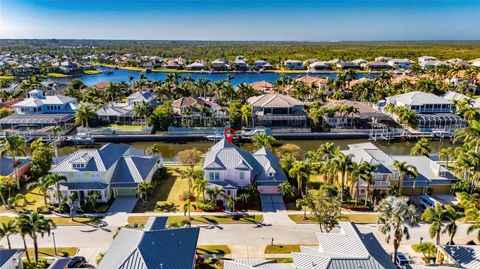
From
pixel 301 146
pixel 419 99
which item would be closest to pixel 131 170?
pixel 301 146

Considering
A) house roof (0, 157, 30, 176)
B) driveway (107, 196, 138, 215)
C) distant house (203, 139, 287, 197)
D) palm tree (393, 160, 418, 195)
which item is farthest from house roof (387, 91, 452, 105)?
house roof (0, 157, 30, 176)

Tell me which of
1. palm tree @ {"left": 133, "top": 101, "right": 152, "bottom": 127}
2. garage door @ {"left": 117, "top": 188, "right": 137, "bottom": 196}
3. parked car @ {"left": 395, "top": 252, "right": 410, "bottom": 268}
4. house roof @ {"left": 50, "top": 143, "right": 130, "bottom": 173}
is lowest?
parked car @ {"left": 395, "top": 252, "right": 410, "bottom": 268}

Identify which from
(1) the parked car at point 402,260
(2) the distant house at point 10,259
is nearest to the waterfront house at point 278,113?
(1) the parked car at point 402,260

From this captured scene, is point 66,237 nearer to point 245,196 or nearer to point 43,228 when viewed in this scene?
point 43,228

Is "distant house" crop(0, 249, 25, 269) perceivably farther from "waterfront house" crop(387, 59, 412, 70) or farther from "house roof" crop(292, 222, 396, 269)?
"waterfront house" crop(387, 59, 412, 70)

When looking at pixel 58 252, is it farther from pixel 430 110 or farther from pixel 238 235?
pixel 430 110

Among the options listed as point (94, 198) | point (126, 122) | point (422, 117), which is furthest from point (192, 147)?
Result: point (422, 117)

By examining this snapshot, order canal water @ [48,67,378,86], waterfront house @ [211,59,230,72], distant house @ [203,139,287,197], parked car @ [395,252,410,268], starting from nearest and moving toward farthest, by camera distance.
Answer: parked car @ [395,252,410,268], distant house @ [203,139,287,197], canal water @ [48,67,378,86], waterfront house @ [211,59,230,72]

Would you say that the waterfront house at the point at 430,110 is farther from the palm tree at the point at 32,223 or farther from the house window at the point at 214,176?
the palm tree at the point at 32,223
